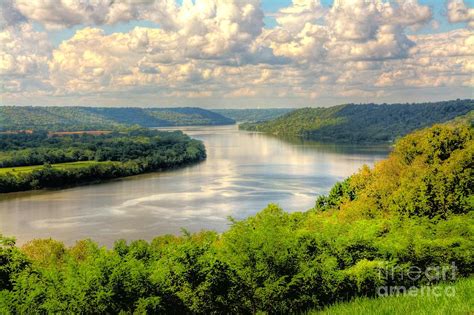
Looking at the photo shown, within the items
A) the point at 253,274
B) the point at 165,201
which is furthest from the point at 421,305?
the point at 165,201

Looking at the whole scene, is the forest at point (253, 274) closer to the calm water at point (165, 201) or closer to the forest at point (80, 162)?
the calm water at point (165, 201)

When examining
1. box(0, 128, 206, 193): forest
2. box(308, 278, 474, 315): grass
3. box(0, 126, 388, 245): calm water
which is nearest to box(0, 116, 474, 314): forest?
box(308, 278, 474, 315): grass

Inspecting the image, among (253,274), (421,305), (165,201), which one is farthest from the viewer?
(165,201)

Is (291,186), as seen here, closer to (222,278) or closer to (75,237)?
(75,237)

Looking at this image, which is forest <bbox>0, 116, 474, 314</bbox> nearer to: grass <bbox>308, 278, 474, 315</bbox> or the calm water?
grass <bbox>308, 278, 474, 315</bbox>

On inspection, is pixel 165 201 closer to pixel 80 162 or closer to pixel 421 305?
pixel 80 162

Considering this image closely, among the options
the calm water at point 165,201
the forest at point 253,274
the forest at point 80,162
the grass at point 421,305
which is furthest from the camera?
the forest at point 80,162

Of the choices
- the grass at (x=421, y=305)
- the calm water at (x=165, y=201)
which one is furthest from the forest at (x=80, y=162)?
the grass at (x=421, y=305)
